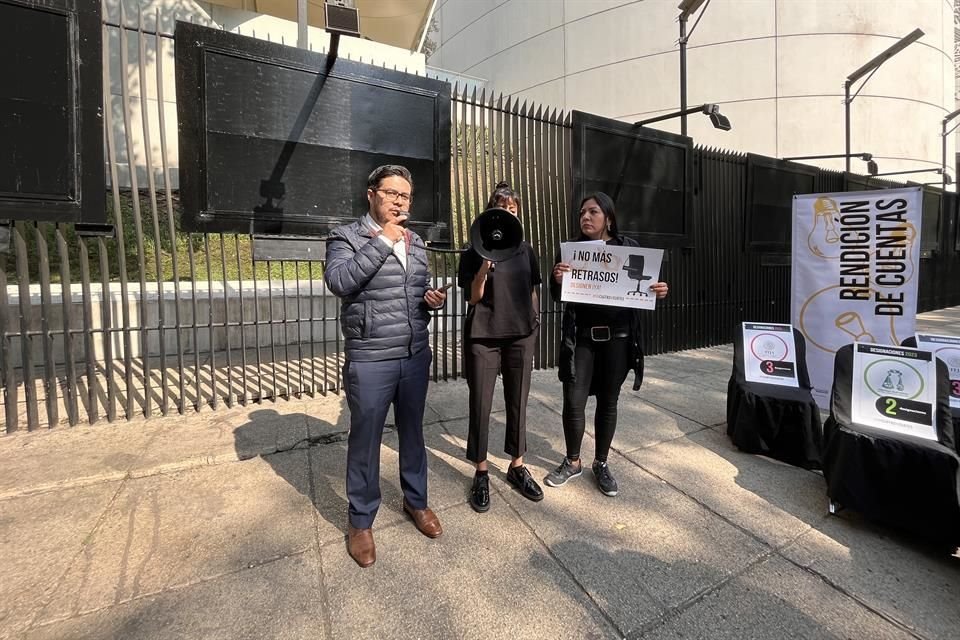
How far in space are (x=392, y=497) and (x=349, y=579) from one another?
0.76 metres

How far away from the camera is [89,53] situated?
12.0 feet

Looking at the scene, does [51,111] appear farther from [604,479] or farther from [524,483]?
[604,479]

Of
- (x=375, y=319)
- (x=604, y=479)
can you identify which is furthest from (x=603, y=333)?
(x=375, y=319)

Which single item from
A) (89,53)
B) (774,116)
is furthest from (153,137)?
(774,116)

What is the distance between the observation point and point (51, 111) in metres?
3.55

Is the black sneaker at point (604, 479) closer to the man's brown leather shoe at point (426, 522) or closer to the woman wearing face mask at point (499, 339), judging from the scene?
the woman wearing face mask at point (499, 339)

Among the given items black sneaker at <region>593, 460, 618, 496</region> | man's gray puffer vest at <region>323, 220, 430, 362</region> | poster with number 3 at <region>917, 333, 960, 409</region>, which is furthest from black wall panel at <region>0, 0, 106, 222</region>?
poster with number 3 at <region>917, 333, 960, 409</region>

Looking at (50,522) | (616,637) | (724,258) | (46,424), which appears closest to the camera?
(616,637)

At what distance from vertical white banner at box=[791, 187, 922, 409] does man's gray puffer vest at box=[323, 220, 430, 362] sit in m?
4.51

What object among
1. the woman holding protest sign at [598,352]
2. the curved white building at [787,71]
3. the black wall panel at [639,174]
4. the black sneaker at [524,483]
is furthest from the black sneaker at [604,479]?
the curved white building at [787,71]

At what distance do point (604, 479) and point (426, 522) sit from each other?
126 cm

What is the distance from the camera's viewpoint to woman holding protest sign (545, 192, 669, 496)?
2996 mm

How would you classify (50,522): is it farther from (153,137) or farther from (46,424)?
(153,137)

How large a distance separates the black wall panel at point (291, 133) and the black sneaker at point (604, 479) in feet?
10.6
